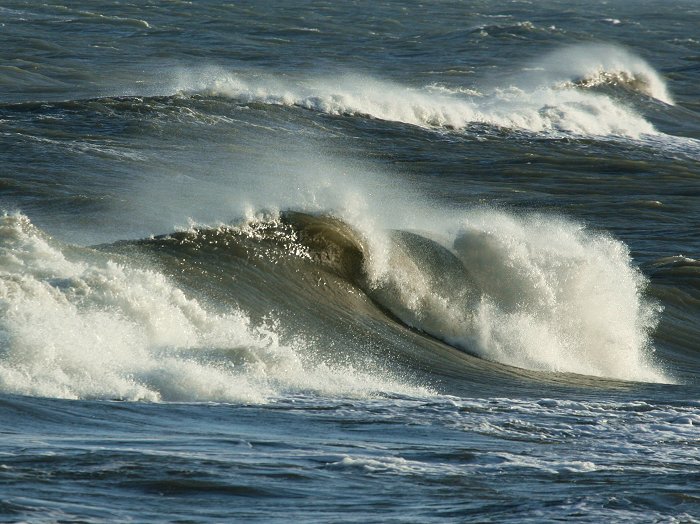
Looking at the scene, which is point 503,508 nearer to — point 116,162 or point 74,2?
point 116,162

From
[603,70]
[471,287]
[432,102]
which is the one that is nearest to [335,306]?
[471,287]

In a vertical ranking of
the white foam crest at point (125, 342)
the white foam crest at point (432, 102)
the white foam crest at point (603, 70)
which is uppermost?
the white foam crest at point (603, 70)

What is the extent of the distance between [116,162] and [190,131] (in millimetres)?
3849

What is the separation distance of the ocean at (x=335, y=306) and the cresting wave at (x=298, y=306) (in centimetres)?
3

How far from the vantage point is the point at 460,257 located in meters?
14.7

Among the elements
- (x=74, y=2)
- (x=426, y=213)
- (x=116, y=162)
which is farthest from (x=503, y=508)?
(x=74, y=2)

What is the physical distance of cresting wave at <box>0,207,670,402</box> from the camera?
374 inches

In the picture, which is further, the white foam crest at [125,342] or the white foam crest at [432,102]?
the white foam crest at [432,102]

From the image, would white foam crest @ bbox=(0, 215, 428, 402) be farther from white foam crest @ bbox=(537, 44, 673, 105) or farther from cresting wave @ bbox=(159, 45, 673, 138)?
white foam crest @ bbox=(537, 44, 673, 105)

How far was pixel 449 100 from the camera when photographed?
3122cm

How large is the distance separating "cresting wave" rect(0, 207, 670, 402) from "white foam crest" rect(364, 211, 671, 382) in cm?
2

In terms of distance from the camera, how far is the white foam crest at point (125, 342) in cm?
918

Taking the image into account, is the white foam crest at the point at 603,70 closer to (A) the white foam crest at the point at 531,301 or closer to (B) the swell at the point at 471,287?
(A) the white foam crest at the point at 531,301

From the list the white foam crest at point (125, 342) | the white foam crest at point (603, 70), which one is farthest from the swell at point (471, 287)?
the white foam crest at point (603, 70)
